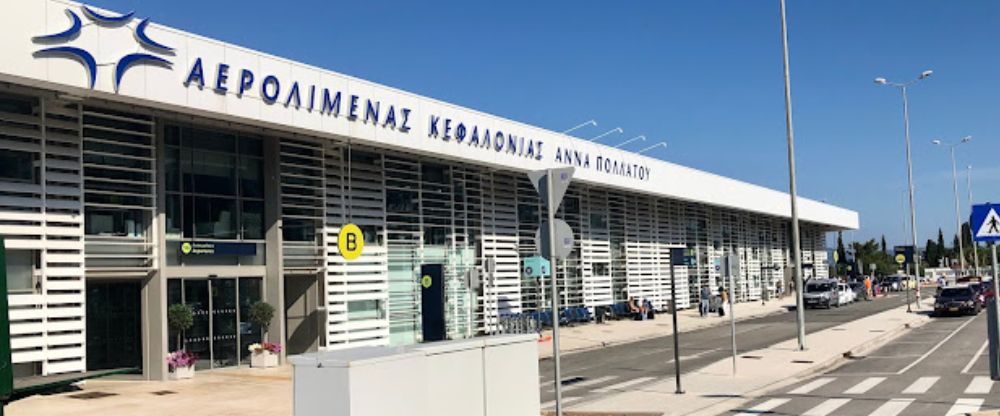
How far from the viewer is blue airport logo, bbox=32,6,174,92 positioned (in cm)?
1664

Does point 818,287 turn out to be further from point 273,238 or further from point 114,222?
point 114,222

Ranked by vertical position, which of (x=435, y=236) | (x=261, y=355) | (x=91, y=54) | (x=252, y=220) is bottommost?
(x=261, y=355)

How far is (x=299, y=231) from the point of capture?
25031mm

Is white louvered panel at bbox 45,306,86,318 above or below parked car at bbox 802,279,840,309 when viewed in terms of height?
above

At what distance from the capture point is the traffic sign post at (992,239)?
1263 centimetres

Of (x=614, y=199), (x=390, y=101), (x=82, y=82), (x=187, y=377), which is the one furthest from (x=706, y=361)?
(x=614, y=199)

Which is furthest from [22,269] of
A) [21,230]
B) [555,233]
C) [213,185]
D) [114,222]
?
[555,233]

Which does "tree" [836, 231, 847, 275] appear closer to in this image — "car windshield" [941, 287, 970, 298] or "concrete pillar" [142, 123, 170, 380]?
"car windshield" [941, 287, 970, 298]

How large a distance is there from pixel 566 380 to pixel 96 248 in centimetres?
1074

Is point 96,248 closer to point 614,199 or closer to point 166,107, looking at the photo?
point 166,107

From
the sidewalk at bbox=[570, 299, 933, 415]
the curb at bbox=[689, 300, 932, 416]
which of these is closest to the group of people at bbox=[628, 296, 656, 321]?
the sidewalk at bbox=[570, 299, 933, 415]

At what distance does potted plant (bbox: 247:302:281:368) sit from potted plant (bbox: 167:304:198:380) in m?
2.28

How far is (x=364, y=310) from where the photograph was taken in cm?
2711

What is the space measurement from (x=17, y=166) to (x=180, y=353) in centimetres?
548
